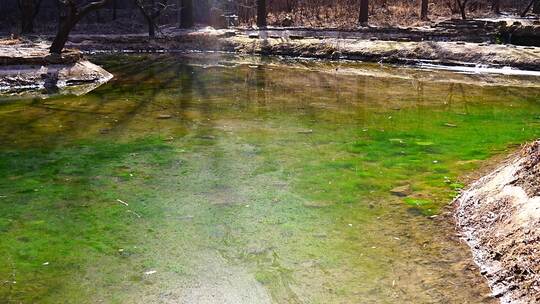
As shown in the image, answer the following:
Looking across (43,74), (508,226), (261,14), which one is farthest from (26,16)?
(508,226)

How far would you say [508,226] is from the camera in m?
4.39

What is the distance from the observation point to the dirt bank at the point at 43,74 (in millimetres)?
12773

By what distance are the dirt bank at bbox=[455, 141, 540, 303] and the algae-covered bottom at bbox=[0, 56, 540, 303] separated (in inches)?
5.6

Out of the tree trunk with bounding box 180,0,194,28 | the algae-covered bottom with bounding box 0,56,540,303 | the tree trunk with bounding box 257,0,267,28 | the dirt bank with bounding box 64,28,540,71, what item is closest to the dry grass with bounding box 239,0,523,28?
the tree trunk with bounding box 257,0,267,28

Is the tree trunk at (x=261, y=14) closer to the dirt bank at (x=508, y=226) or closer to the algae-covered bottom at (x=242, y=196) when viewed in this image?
the algae-covered bottom at (x=242, y=196)

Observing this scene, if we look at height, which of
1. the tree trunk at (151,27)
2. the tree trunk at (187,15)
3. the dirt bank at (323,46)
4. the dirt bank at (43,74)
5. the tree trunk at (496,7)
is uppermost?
the tree trunk at (496,7)

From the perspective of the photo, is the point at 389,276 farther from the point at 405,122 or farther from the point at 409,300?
the point at 405,122

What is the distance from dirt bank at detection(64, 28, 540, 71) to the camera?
659 inches

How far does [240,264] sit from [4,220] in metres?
2.28

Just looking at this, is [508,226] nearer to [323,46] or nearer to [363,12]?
[323,46]

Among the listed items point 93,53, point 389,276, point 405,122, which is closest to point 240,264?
point 389,276

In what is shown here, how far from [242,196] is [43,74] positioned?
931 cm

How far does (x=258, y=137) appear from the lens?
8.26 m


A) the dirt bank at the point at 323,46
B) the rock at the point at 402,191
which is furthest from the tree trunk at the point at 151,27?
the rock at the point at 402,191
